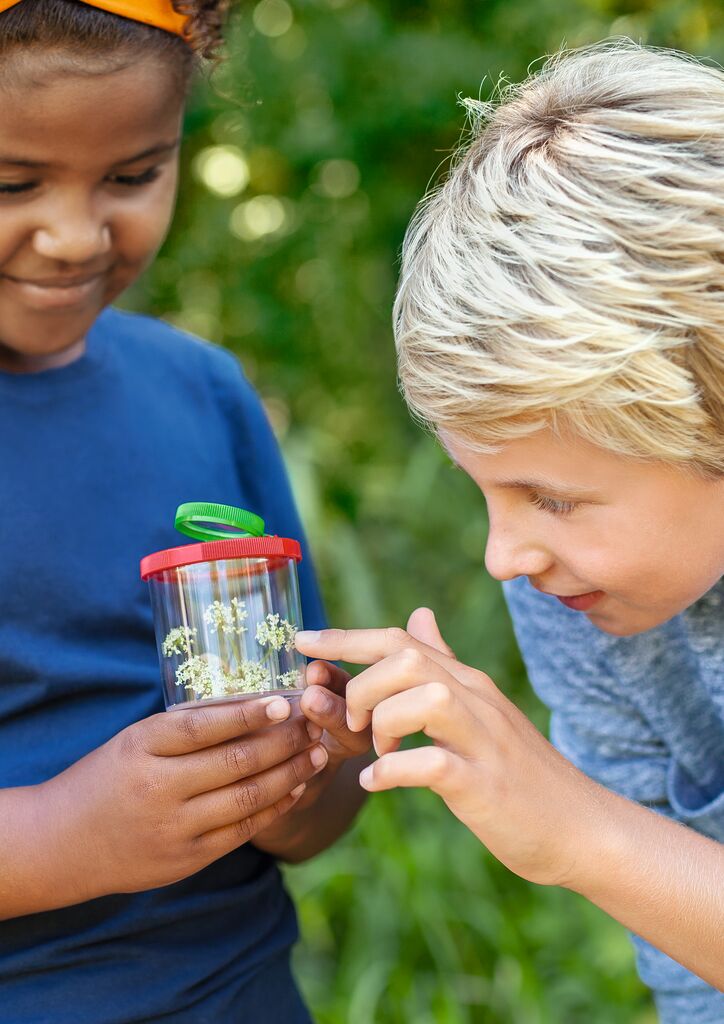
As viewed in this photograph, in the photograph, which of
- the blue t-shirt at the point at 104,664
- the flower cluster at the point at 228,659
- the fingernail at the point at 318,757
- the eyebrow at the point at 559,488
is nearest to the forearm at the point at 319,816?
the blue t-shirt at the point at 104,664

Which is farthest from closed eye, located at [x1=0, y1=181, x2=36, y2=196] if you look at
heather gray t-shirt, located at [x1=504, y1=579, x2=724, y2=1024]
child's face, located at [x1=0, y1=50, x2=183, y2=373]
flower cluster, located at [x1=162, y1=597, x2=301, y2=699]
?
heather gray t-shirt, located at [x1=504, y1=579, x2=724, y2=1024]

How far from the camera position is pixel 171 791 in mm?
1399

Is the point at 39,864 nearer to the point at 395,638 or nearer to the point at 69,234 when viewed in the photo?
the point at 395,638

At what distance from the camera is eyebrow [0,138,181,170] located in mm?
1511

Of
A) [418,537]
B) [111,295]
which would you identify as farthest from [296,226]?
[111,295]

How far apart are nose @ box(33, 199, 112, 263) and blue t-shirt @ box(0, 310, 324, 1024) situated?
22cm

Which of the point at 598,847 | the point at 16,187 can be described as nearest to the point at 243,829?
the point at 598,847

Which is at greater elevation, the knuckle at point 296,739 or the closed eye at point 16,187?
the closed eye at point 16,187

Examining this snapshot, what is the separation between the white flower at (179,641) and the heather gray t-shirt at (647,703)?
2.16 feet

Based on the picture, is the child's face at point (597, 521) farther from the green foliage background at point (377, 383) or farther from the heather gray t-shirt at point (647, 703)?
the green foliage background at point (377, 383)

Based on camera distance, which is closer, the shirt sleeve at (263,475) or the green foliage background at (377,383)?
the shirt sleeve at (263,475)

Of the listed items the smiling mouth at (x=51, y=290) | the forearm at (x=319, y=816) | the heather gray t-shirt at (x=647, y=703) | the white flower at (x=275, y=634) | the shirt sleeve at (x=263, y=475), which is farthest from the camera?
the shirt sleeve at (x=263, y=475)

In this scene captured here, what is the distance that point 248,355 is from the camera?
4.08 m

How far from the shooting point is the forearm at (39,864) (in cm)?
143
